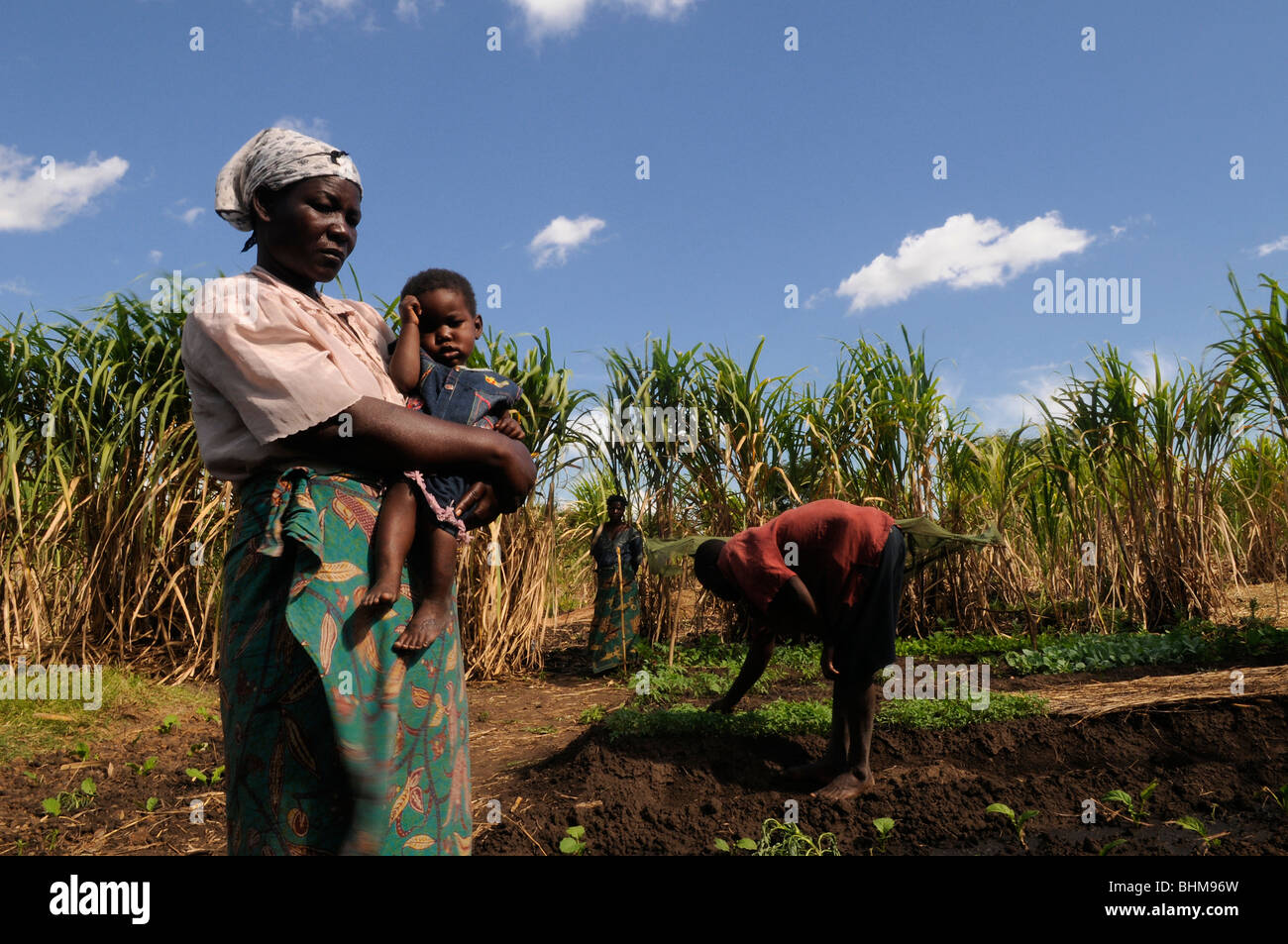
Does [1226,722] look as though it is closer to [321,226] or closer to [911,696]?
[911,696]

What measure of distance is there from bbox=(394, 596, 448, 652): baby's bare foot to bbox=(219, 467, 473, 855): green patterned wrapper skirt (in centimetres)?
2

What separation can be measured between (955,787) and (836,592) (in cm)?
96

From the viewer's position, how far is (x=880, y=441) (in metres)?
7.63

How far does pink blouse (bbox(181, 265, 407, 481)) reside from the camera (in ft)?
4.09

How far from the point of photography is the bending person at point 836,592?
377cm

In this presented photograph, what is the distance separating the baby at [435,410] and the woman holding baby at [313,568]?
1.1 inches

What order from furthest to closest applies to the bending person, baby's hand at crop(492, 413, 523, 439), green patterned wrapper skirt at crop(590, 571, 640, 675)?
1. green patterned wrapper skirt at crop(590, 571, 640, 675)
2. the bending person
3. baby's hand at crop(492, 413, 523, 439)

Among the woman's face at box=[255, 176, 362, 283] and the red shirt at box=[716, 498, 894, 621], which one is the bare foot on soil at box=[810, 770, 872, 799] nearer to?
the red shirt at box=[716, 498, 894, 621]

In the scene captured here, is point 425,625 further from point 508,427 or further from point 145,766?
point 145,766

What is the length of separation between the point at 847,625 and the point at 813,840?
39.5 inches

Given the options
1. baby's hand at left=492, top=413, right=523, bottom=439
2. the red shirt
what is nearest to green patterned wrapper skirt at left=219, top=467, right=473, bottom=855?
baby's hand at left=492, top=413, right=523, bottom=439

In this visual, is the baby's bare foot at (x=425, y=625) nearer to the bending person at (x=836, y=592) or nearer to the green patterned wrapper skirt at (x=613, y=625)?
the bending person at (x=836, y=592)

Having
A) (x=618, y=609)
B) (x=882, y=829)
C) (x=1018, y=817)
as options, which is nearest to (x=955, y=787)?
(x=1018, y=817)
